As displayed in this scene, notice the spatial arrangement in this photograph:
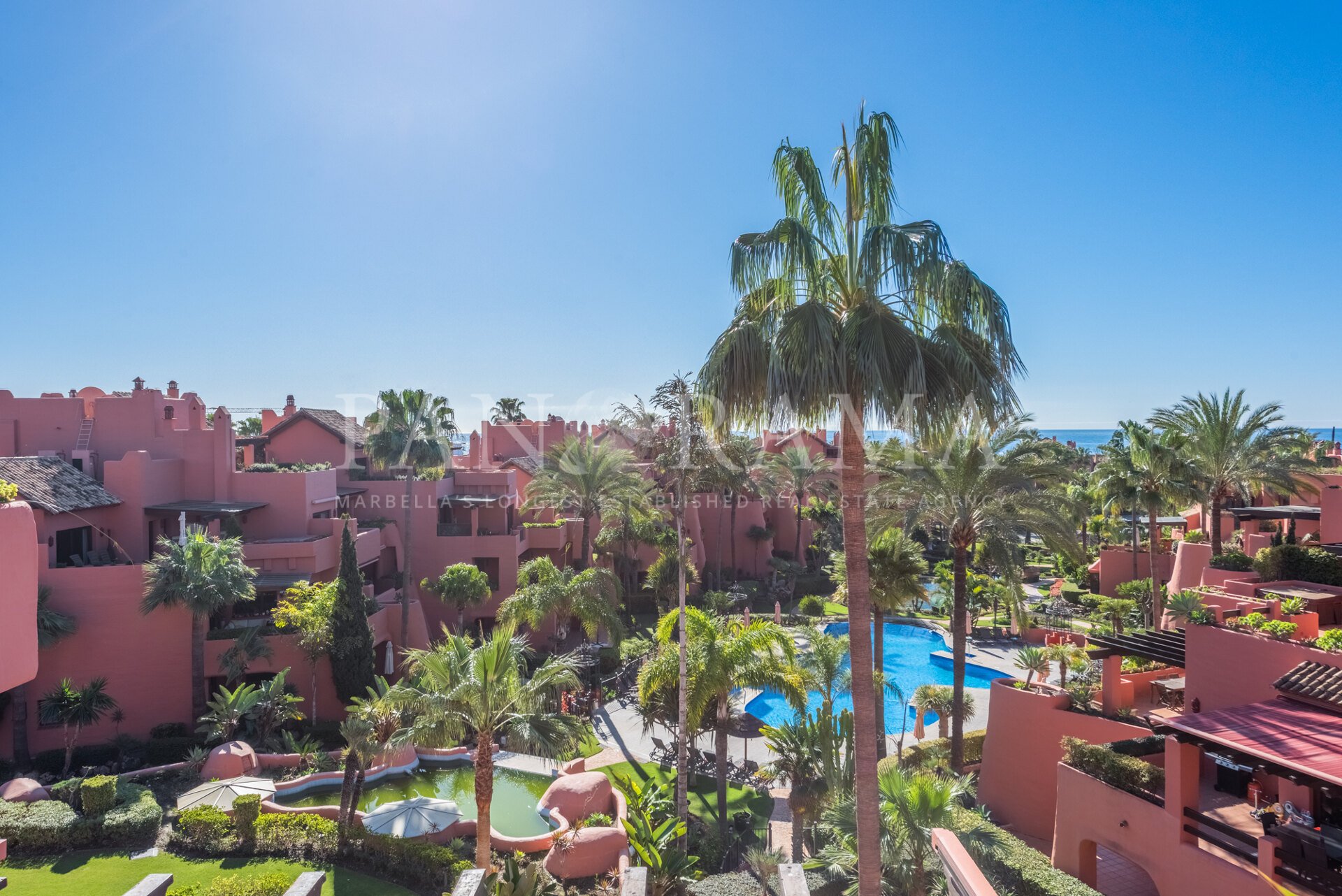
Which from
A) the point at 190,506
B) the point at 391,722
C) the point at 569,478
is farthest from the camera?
the point at 569,478

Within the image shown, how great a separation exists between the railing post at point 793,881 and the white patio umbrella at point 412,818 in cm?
1071

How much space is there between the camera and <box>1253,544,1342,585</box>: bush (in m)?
17.2

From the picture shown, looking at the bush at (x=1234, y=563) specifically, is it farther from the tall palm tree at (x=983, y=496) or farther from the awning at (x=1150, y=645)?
the tall palm tree at (x=983, y=496)

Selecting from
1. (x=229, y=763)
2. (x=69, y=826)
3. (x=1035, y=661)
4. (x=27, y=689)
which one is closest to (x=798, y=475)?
(x=1035, y=661)

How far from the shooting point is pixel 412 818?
1492cm

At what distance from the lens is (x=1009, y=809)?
16438 mm

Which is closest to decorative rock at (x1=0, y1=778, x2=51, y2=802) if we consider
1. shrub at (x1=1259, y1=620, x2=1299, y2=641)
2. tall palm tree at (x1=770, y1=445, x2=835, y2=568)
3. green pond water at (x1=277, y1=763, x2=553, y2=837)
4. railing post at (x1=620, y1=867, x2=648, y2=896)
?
green pond water at (x1=277, y1=763, x2=553, y2=837)

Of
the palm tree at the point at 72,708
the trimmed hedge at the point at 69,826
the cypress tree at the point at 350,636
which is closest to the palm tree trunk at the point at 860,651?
the trimmed hedge at the point at 69,826

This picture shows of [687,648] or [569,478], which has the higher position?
[569,478]

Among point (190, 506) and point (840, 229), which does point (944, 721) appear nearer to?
point (840, 229)

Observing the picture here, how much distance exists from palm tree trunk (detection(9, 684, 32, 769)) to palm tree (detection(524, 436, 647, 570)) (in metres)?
17.6

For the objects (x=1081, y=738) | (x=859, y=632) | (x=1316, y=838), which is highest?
(x=859, y=632)

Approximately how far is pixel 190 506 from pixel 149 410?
16.0 feet

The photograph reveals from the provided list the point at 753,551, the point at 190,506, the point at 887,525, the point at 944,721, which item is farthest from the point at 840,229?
the point at 753,551
